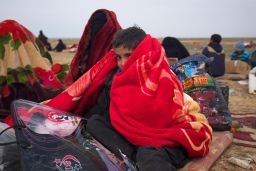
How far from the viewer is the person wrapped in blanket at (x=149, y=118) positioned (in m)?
2.55

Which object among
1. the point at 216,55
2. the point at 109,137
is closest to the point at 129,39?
the point at 109,137

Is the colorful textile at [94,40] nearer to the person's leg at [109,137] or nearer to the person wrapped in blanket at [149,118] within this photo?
the person wrapped in blanket at [149,118]

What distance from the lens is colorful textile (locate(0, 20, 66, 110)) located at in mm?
3410

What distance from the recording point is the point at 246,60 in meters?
11.3

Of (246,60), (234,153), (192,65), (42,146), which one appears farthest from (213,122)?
(246,60)

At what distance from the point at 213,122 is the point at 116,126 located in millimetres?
1510

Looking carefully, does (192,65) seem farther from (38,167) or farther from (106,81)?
(38,167)

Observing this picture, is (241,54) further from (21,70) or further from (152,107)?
(152,107)

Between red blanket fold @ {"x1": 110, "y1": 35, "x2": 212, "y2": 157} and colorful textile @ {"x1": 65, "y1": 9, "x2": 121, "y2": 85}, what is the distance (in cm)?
131

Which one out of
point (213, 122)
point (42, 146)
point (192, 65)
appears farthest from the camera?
point (192, 65)

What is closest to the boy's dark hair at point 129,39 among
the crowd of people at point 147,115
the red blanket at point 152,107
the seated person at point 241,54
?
the crowd of people at point 147,115

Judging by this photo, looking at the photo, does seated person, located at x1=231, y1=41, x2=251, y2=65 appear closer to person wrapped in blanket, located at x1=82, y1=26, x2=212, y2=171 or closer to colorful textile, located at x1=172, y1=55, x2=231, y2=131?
colorful textile, located at x1=172, y1=55, x2=231, y2=131

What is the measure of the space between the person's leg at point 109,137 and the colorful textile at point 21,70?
95 centimetres

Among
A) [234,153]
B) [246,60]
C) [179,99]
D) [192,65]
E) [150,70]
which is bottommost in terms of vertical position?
[246,60]
